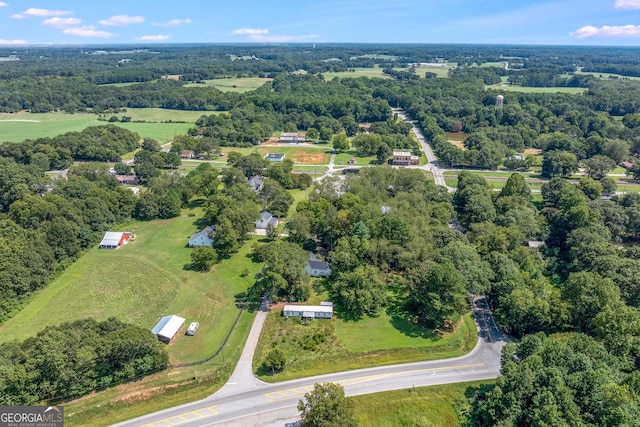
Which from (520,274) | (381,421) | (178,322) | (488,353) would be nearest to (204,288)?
(178,322)

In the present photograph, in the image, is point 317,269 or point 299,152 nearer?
point 317,269

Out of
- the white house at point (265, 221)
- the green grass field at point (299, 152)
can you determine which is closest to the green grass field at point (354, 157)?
the green grass field at point (299, 152)

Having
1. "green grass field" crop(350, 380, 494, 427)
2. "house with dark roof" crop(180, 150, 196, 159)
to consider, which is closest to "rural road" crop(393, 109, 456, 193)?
"green grass field" crop(350, 380, 494, 427)

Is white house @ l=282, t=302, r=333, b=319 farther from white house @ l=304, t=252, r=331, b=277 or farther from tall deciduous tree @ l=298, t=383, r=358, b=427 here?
tall deciduous tree @ l=298, t=383, r=358, b=427

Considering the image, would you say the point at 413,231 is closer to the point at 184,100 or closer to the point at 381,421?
the point at 381,421

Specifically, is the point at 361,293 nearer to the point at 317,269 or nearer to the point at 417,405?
the point at 317,269

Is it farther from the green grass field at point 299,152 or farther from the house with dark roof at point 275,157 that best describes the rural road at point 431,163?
the house with dark roof at point 275,157

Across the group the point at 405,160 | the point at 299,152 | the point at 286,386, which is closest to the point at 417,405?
the point at 286,386
